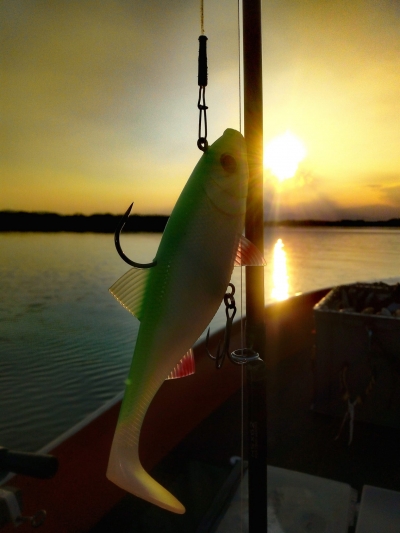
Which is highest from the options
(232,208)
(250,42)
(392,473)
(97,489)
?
(250,42)

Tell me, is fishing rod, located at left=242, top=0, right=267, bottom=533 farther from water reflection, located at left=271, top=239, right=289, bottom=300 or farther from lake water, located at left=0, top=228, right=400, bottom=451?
water reflection, located at left=271, top=239, right=289, bottom=300

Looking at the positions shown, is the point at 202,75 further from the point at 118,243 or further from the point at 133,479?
the point at 133,479

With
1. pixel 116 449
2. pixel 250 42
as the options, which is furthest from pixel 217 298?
pixel 250 42

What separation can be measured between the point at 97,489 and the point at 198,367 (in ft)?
5.25

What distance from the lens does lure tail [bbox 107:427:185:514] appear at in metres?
0.75

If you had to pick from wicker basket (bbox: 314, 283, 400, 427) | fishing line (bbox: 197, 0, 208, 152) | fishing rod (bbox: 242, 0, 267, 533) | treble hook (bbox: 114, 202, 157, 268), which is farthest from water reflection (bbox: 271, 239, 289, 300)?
treble hook (bbox: 114, 202, 157, 268)

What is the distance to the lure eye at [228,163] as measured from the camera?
2.81 feet

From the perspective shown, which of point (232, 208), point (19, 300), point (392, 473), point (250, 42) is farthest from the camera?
point (19, 300)

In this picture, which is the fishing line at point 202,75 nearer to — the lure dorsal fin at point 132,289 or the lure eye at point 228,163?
the lure eye at point 228,163

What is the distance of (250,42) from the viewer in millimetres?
1409

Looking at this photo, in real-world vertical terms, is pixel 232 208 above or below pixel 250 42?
below

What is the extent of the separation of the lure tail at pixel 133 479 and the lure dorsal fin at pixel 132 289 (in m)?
0.26

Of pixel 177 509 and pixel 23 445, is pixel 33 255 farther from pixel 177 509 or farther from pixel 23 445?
pixel 177 509

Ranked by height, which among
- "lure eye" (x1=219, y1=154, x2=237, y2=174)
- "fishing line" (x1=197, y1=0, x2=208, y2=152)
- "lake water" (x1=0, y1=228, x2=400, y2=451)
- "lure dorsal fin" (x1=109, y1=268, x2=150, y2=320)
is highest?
"fishing line" (x1=197, y1=0, x2=208, y2=152)
